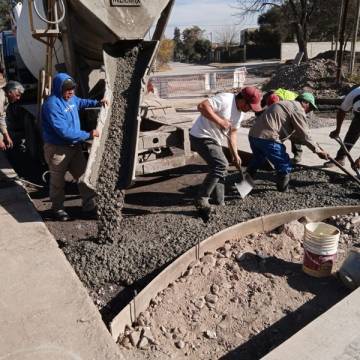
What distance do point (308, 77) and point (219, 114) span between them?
1151cm

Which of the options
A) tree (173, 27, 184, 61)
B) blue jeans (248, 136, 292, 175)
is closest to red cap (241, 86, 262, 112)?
blue jeans (248, 136, 292, 175)

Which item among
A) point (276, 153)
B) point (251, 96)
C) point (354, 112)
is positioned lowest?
point (276, 153)

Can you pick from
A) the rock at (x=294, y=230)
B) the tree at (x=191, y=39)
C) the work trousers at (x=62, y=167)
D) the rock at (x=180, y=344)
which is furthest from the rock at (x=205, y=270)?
the tree at (x=191, y=39)

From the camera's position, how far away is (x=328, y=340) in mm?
2957

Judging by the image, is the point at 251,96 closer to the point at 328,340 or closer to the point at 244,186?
the point at 244,186

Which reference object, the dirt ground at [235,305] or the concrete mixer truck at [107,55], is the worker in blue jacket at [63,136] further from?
the dirt ground at [235,305]

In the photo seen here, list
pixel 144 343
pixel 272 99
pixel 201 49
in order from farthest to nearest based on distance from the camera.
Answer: pixel 201 49
pixel 272 99
pixel 144 343

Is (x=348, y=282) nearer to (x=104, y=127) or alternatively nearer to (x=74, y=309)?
(x=74, y=309)

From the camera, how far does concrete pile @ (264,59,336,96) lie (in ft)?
47.9

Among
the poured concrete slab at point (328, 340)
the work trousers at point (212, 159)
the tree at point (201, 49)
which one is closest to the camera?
the poured concrete slab at point (328, 340)

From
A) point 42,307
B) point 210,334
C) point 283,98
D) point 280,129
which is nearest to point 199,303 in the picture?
point 210,334

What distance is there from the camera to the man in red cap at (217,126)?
4715 millimetres

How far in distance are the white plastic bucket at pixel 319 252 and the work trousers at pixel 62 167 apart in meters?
2.41

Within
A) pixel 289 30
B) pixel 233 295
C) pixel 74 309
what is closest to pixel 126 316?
pixel 74 309
